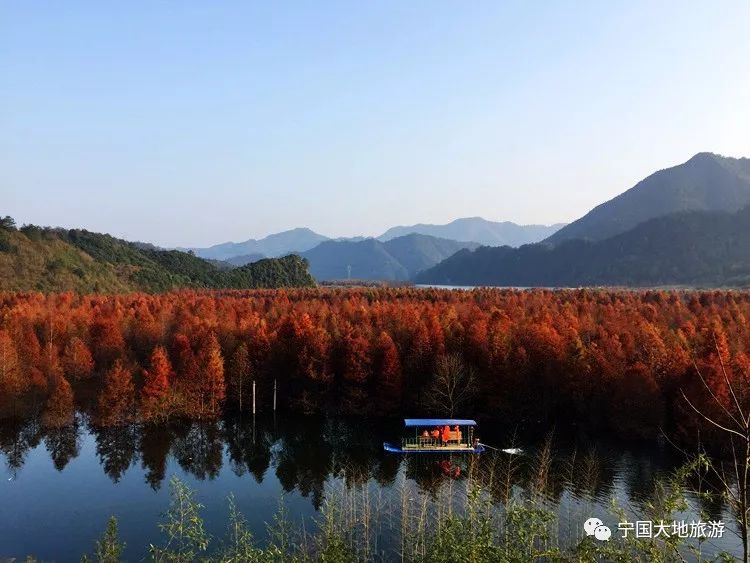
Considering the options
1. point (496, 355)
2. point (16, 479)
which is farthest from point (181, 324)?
point (496, 355)

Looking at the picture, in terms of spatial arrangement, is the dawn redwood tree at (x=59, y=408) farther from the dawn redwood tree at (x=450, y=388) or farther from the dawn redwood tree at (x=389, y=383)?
the dawn redwood tree at (x=450, y=388)

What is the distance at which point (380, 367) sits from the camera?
4659cm

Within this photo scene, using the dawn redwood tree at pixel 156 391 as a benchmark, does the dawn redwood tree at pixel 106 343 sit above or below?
above

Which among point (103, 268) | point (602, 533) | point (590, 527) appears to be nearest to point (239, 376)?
point (590, 527)

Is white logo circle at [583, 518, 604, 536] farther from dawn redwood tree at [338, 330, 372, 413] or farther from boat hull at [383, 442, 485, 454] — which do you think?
dawn redwood tree at [338, 330, 372, 413]

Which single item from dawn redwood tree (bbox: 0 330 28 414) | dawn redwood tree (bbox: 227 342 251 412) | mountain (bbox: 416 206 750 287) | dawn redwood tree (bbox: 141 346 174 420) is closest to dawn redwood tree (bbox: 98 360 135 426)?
dawn redwood tree (bbox: 141 346 174 420)

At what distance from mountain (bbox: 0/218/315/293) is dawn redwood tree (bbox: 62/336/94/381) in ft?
176

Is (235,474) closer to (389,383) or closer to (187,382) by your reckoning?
(187,382)

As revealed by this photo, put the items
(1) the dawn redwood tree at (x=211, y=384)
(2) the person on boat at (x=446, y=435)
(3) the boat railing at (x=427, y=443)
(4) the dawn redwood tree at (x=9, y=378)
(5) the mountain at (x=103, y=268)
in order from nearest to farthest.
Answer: (2) the person on boat at (x=446, y=435) → (3) the boat railing at (x=427, y=443) → (4) the dawn redwood tree at (x=9, y=378) → (1) the dawn redwood tree at (x=211, y=384) → (5) the mountain at (x=103, y=268)

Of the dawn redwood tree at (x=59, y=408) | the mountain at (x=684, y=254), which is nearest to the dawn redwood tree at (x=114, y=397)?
the dawn redwood tree at (x=59, y=408)

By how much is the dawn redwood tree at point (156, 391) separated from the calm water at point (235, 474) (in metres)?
1.50

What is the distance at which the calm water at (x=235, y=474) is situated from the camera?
2614cm

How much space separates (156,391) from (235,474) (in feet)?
41.5

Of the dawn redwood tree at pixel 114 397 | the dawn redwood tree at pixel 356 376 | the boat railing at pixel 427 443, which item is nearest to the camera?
the boat railing at pixel 427 443
